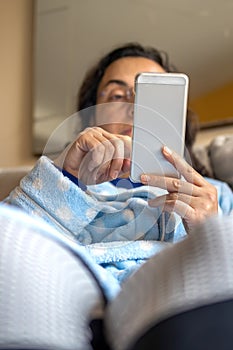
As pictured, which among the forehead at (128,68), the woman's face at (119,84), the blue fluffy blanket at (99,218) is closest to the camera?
the blue fluffy blanket at (99,218)

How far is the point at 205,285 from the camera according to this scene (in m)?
0.54

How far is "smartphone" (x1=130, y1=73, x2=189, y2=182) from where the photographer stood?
867 millimetres

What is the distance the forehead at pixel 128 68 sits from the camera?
1.25 meters

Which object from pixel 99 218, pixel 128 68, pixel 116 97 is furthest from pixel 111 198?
pixel 128 68

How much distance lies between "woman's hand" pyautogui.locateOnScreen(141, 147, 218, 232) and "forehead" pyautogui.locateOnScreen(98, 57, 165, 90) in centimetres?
37

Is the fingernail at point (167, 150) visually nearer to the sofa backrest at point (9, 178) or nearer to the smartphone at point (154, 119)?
the smartphone at point (154, 119)

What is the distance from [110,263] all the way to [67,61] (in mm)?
1129

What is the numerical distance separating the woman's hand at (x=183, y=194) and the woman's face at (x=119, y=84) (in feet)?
0.37

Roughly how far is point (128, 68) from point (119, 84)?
0.05m

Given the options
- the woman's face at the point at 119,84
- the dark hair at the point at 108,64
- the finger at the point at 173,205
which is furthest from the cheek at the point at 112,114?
the dark hair at the point at 108,64

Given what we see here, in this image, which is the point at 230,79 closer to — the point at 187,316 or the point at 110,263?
the point at 110,263

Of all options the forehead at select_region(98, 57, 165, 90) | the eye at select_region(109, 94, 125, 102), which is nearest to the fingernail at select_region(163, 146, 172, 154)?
the eye at select_region(109, 94, 125, 102)

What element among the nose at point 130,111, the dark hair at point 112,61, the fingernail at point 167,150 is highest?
the nose at point 130,111

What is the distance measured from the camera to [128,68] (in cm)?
127
